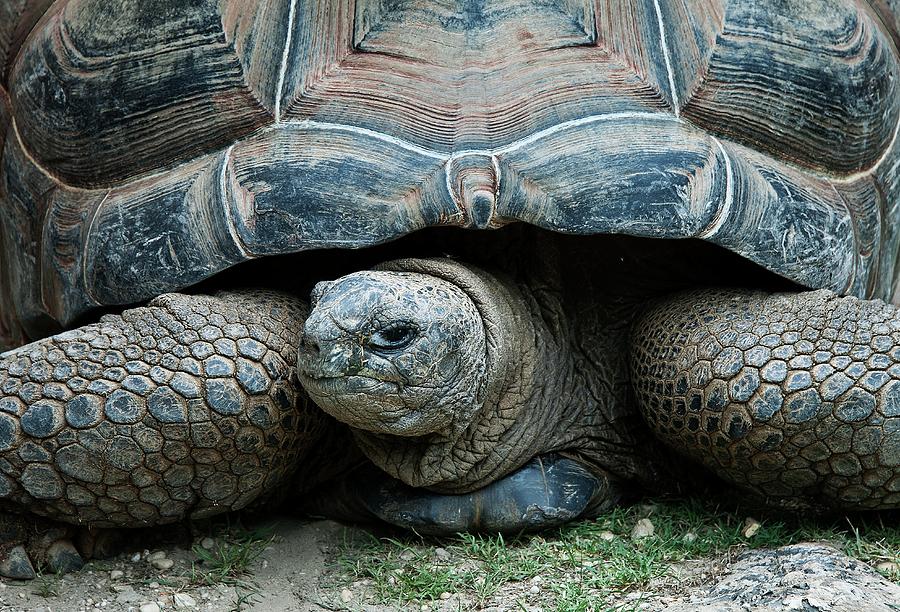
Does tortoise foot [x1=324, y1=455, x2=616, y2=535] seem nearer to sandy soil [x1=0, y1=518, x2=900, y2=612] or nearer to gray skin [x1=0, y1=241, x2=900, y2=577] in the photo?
gray skin [x1=0, y1=241, x2=900, y2=577]

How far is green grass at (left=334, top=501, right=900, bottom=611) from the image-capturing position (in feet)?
10.1

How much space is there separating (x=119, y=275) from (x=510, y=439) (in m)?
1.32

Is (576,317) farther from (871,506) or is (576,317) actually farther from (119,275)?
(119,275)

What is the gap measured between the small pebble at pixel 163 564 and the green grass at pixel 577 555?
50cm

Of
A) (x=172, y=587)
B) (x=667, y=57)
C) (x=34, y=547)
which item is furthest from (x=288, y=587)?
(x=667, y=57)

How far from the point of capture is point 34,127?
3.89 m

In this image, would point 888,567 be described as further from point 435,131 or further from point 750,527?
point 435,131

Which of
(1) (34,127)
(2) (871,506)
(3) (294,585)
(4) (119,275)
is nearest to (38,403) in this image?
(4) (119,275)

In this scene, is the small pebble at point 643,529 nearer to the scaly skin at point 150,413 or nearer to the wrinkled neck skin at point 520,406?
the wrinkled neck skin at point 520,406

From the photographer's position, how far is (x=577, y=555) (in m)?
3.29

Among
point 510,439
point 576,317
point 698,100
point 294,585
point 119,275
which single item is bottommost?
point 294,585

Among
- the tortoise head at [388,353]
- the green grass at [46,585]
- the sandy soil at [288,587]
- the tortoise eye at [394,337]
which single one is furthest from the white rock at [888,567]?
the green grass at [46,585]

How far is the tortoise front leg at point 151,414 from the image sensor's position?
306 centimetres

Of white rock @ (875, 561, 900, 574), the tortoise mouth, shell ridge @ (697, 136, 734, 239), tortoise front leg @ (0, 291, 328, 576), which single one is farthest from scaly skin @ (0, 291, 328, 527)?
white rock @ (875, 561, 900, 574)
